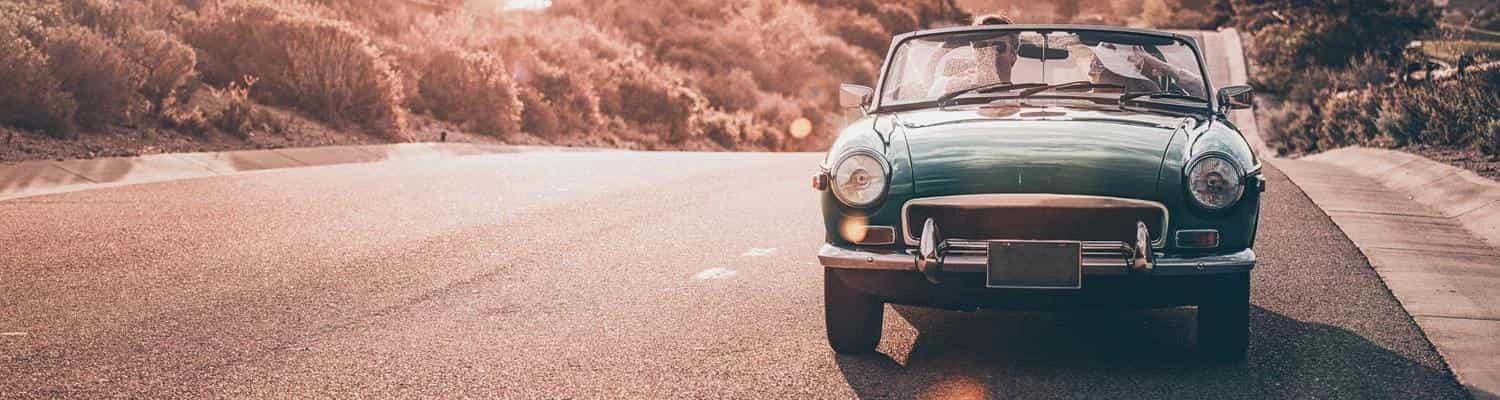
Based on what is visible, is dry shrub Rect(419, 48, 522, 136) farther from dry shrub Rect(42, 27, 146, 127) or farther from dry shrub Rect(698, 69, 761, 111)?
dry shrub Rect(698, 69, 761, 111)

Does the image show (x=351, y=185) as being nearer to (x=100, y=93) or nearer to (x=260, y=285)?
(x=100, y=93)

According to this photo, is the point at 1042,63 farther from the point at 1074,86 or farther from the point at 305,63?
the point at 305,63

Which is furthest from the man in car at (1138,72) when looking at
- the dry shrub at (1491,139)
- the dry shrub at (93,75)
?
the dry shrub at (93,75)

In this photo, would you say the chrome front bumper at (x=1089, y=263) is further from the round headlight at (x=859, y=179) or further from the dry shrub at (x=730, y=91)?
the dry shrub at (x=730, y=91)

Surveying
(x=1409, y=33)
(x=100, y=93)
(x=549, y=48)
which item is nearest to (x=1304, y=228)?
(x=100, y=93)

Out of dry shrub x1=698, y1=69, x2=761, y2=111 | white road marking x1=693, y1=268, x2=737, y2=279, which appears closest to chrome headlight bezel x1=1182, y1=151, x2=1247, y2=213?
white road marking x1=693, y1=268, x2=737, y2=279

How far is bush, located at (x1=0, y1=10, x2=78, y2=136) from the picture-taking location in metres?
15.5

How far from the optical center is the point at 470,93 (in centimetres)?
2634

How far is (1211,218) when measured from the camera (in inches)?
Result: 221

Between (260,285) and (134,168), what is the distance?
286 inches

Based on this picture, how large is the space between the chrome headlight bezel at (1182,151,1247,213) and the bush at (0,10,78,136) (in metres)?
13.0

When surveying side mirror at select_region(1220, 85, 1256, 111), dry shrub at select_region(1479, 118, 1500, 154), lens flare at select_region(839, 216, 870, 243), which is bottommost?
dry shrub at select_region(1479, 118, 1500, 154)

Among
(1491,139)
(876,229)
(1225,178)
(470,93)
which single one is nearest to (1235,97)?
(1225,178)

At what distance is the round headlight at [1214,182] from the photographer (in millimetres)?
5645
